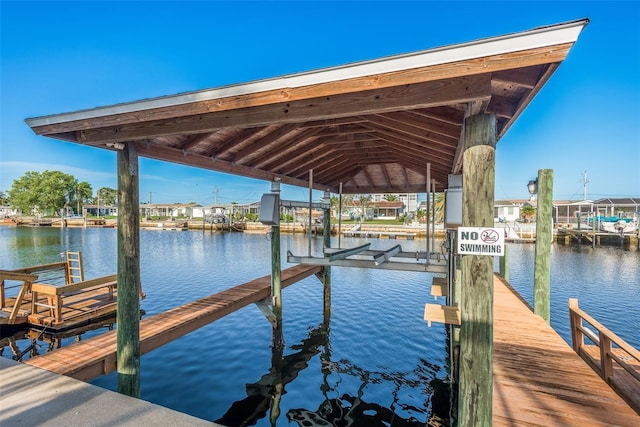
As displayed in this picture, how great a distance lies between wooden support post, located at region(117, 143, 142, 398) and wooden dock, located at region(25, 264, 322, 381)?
1.06 feet

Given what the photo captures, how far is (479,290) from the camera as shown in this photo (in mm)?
2479

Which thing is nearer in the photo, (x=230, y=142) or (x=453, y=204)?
(x=230, y=142)

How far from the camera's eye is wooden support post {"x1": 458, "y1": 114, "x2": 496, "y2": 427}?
246 cm

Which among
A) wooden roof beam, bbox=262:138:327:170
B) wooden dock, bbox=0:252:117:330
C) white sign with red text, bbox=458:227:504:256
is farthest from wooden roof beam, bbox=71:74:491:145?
wooden dock, bbox=0:252:117:330

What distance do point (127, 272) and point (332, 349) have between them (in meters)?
5.48

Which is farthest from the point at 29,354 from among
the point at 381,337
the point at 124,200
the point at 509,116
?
the point at 509,116

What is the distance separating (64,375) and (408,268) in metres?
5.43

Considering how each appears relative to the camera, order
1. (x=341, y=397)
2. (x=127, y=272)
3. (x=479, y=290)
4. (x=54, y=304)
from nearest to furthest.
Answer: (x=479, y=290) < (x=127, y=272) < (x=341, y=397) < (x=54, y=304)

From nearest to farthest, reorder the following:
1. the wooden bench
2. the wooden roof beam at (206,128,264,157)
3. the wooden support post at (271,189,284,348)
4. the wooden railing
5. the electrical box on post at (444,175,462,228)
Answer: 1. the wooden railing
2. the wooden roof beam at (206,128,264,157)
3. the electrical box on post at (444,175,462,228)
4. the wooden bench
5. the wooden support post at (271,189,284,348)

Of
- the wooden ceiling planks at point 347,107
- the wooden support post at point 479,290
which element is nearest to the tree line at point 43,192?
the wooden ceiling planks at point 347,107

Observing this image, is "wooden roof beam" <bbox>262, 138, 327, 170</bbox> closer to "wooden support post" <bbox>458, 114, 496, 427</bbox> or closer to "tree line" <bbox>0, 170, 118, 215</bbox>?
"wooden support post" <bbox>458, 114, 496, 427</bbox>

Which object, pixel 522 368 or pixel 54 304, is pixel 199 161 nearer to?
pixel 54 304

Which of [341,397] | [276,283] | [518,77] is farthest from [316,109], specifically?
[276,283]

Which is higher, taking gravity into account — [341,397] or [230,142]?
[230,142]
